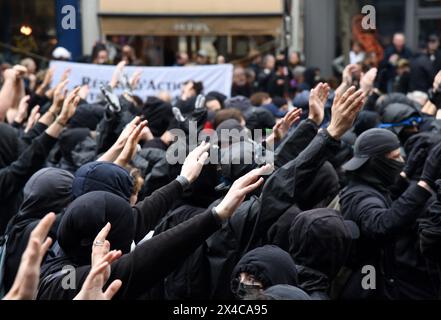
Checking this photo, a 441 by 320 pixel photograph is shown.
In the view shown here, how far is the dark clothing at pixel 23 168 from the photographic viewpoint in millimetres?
5574

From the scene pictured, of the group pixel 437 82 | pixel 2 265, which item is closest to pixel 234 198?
pixel 2 265

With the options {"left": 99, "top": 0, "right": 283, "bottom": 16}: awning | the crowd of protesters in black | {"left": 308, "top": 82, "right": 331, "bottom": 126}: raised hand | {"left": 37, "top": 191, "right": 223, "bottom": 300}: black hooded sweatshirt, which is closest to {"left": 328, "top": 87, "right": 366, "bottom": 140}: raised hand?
the crowd of protesters in black

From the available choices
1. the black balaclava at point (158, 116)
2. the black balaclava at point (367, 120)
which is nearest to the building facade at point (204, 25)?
the black balaclava at point (158, 116)

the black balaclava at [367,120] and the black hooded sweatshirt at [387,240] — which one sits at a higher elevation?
the black balaclava at [367,120]

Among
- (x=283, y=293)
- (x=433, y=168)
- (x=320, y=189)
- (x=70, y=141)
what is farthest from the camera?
(x=70, y=141)

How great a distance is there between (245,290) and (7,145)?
3.05 meters

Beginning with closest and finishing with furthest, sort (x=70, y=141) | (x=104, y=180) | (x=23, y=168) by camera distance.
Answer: (x=104, y=180) < (x=23, y=168) < (x=70, y=141)

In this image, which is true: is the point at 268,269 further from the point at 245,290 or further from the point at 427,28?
the point at 427,28

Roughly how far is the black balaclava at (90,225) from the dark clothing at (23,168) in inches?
81.0

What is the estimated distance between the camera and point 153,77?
10.8 meters

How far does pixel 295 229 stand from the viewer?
13.1 feet

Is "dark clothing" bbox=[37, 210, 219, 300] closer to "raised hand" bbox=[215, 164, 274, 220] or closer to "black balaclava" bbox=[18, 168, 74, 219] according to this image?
"raised hand" bbox=[215, 164, 274, 220]

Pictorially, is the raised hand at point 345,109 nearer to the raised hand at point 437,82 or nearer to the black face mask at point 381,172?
the black face mask at point 381,172

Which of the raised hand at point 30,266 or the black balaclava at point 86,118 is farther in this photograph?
the black balaclava at point 86,118
